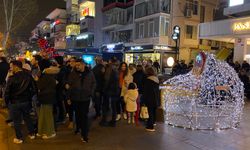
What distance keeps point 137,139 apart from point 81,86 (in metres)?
1.89

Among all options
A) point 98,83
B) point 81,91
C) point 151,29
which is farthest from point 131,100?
point 151,29

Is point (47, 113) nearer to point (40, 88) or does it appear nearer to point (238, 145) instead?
point (40, 88)

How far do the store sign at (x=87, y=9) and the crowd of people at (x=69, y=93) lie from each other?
121 ft

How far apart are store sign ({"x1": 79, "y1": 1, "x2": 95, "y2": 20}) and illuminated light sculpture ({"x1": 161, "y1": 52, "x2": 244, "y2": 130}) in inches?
1460

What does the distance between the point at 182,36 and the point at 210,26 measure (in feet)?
32.3

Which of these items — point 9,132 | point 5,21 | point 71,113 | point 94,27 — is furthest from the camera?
point 94,27

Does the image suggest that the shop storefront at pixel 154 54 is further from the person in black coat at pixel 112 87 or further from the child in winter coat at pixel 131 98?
the person in black coat at pixel 112 87

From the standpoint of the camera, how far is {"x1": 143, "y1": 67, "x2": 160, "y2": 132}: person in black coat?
277 inches

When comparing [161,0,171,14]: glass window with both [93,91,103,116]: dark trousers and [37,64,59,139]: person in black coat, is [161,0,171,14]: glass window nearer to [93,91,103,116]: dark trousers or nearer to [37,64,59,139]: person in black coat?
[93,91,103,116]: dark trousers

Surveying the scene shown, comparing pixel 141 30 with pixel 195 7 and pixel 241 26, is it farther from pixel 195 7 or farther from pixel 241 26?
pixel 241 26

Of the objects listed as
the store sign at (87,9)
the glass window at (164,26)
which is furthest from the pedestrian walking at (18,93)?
the store sign at (87,9)

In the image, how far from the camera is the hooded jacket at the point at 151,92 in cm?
703

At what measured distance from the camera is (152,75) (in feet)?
23.7

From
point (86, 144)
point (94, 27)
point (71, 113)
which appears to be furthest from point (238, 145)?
point (94, 27)
